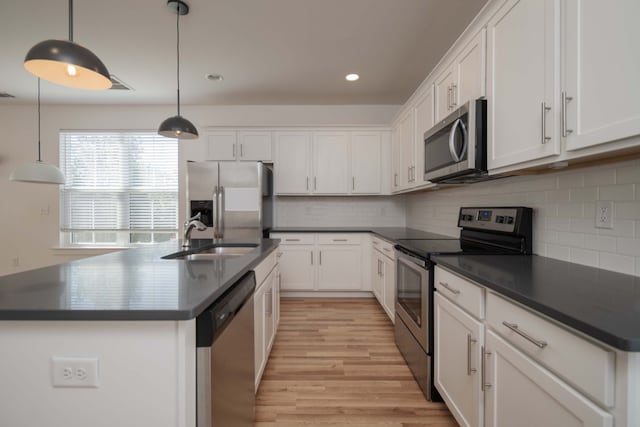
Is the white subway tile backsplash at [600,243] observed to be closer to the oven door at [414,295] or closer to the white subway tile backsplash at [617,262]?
the white subway tile backsplash at [617,262]

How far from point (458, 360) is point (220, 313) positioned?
3.95 feet

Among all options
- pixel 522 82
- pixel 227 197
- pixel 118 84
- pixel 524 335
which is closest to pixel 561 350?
pixel 524 335

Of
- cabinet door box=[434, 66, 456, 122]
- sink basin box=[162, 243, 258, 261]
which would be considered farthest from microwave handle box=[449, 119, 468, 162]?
sink basin box=[162, 243, 258, 261]

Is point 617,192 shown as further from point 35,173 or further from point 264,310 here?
point 35,173

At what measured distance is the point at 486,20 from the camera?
1.67m

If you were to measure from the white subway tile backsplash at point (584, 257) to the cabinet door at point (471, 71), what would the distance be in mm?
979

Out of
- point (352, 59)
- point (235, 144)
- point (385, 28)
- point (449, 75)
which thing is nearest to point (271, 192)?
point (235, 144)

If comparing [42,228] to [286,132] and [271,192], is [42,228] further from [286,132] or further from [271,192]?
[286,132]

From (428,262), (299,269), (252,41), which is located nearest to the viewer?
(428,262)

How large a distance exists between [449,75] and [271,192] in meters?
2.71

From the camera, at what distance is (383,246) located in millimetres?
3244

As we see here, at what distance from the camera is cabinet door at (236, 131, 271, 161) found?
4062 mm

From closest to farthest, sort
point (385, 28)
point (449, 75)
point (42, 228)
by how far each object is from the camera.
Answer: point (449, 75), point (385, 28), point (42, 228)

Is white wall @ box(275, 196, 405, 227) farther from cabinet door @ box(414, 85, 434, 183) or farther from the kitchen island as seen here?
the kitchen island
